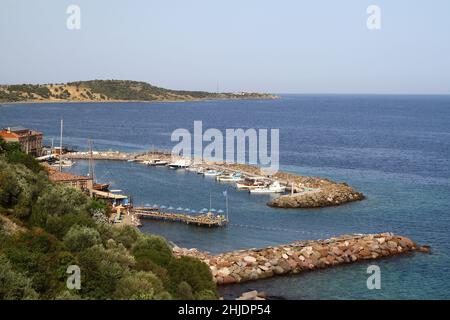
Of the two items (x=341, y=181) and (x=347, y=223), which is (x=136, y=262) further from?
(x=341, y=181)

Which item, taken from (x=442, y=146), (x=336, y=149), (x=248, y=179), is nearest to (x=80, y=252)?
(x=248, y=179)

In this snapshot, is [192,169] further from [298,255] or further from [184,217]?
[298,255]

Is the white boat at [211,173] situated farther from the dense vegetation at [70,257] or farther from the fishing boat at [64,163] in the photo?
the dense vegetation at [70,257]

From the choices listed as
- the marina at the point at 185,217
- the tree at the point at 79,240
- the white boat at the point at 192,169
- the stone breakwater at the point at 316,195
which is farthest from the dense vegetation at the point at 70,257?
the white boat at the point at 192,169

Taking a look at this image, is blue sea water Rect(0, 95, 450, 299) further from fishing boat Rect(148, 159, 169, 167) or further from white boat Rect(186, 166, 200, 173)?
fishing boat Rect(148, 159, 169, 167)

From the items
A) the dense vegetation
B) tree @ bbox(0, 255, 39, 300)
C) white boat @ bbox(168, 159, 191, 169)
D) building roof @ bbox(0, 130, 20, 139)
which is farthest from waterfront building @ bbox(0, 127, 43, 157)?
tree @ bbox(0, 255, 39, 300)
